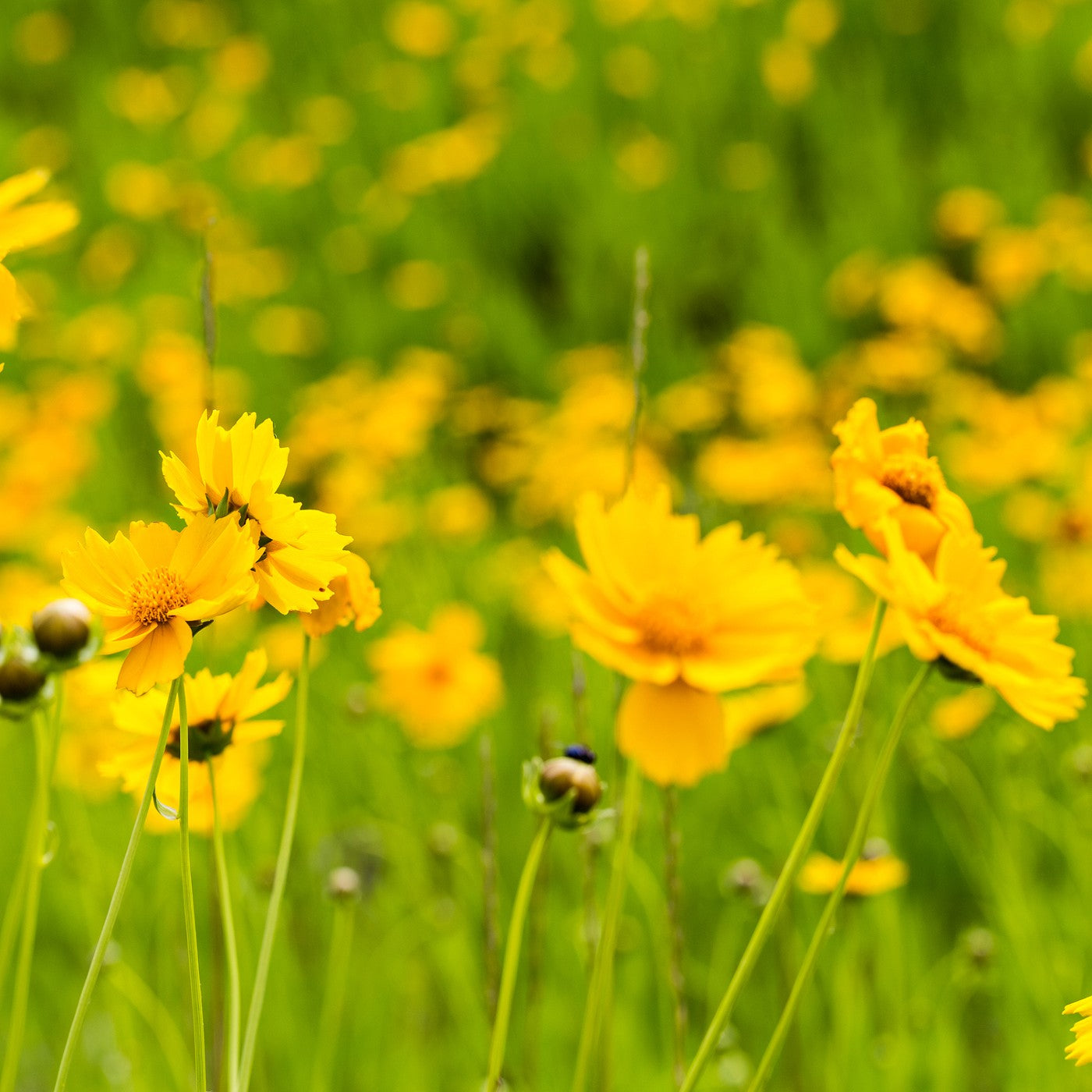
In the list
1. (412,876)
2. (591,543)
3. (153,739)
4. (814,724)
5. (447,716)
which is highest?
(591,543)

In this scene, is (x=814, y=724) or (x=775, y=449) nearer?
(x=814, y=724)

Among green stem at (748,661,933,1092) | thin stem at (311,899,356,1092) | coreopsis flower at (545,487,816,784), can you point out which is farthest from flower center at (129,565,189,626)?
thin stem at (311,899,356,1092)

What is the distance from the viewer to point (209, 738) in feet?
1.37

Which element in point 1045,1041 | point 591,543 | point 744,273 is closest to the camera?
point 591,543

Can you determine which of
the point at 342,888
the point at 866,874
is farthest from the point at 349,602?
the point at 866,874

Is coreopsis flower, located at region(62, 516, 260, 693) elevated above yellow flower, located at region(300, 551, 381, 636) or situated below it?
above

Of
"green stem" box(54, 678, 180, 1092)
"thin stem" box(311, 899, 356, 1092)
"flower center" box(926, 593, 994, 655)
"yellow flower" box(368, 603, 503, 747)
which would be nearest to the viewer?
"green stem" box(54, 678, 180, 1092)

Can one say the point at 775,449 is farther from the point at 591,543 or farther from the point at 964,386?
the point at 591,543

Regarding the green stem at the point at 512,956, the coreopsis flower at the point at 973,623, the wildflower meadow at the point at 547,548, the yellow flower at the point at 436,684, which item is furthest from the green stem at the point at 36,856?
the yellow flower at the point at 436,684

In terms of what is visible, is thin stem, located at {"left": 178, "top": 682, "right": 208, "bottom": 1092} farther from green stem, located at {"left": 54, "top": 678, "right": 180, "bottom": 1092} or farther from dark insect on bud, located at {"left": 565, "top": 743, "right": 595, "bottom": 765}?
dark insect on bud, located at {"left": 565, "top": 743, "right": 595, "bottom": 765}

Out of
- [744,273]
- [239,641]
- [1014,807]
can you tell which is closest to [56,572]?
[239,641]

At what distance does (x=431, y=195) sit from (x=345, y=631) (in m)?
1.59

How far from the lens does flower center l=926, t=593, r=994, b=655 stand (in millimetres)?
394

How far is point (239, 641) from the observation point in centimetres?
173
